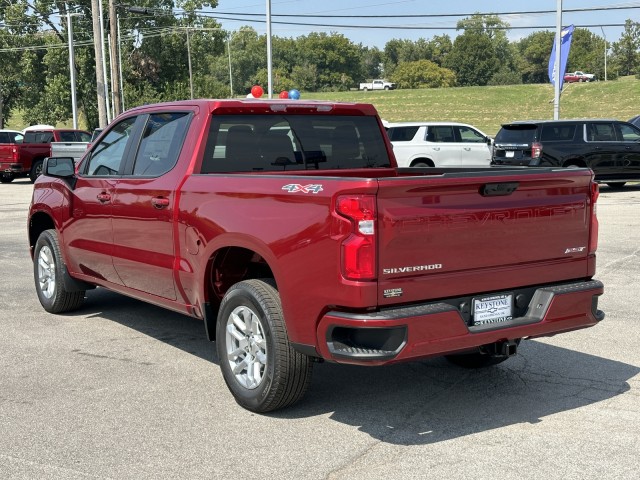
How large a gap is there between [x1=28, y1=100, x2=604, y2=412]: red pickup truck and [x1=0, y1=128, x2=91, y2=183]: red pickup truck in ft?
79.1

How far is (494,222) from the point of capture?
457cm

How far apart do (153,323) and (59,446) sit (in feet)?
10.1

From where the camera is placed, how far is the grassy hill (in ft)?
237

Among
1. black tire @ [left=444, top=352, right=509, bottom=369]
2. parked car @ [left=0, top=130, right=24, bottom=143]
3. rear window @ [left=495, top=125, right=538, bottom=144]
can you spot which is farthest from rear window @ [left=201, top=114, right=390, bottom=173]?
parked car @ [left=0, top=130, right=24, bottom=143]

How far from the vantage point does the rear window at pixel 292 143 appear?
5.79 metres

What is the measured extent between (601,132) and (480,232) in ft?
59.2

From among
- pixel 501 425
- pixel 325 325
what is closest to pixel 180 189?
pixel 325 325

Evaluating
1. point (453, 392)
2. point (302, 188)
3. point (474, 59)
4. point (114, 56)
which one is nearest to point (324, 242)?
point (302, 188)

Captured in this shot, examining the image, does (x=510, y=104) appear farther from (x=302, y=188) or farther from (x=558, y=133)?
(x=302, y=188)

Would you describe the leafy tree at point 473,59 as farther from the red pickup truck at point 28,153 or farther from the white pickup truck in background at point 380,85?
the red pickup truck at point 28,153

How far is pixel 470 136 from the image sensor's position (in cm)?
2433

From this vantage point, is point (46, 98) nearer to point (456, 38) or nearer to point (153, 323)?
point (153, 323)

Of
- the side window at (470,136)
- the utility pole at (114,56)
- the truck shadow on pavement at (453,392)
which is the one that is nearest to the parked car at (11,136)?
the utility pole at (114,56)

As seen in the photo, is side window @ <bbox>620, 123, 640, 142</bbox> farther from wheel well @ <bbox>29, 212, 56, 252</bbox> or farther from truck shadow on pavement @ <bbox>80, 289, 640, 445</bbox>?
wheel well @ <bbox>29, 212, 56, 252</bbox>
